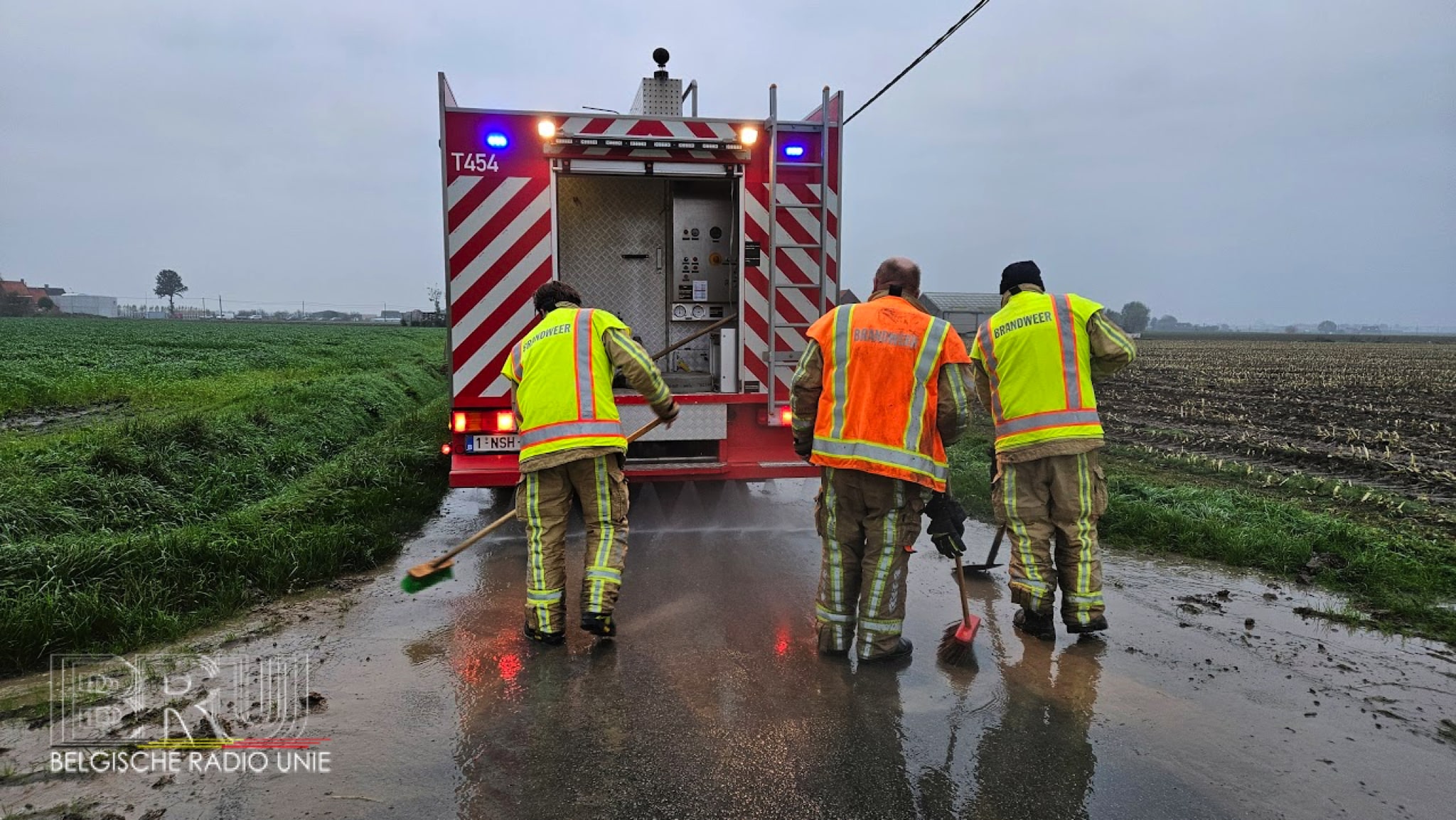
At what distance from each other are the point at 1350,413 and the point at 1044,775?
15.4 metres

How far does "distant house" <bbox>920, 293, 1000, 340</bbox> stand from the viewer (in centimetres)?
5694

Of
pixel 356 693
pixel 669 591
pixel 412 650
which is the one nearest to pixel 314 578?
pixel 412 650

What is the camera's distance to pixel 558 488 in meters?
3.91

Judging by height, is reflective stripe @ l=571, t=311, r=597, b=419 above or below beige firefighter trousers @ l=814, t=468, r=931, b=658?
above

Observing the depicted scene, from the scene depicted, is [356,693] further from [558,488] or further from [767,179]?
[767,179]

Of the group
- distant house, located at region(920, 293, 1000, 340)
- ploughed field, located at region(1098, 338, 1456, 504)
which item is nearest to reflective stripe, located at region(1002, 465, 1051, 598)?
ploughed field, located at region(1098, 338, 1456, 504)

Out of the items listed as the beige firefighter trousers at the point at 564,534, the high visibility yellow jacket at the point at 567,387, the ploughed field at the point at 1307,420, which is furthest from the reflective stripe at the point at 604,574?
the ploughed field at the point at 1307,420

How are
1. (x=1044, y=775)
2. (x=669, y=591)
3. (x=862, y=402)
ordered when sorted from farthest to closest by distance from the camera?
(x=669, y=591), (x=862, y=402), (x=1044, y=775)

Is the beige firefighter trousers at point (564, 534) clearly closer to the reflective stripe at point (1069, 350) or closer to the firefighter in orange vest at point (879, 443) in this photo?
the firefighter in orange vest at point (879, 443)

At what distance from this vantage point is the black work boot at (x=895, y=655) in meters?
3.63

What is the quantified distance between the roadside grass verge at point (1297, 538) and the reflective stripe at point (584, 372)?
12.8ft

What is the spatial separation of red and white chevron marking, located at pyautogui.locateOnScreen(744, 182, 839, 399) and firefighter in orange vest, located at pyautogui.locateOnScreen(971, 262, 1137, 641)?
86.0 inches

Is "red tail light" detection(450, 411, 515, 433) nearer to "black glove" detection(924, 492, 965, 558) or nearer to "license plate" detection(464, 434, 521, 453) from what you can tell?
"license plate" detection(464, 434, 521, 453)

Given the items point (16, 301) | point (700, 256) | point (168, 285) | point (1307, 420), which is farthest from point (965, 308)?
point (168, 285)
